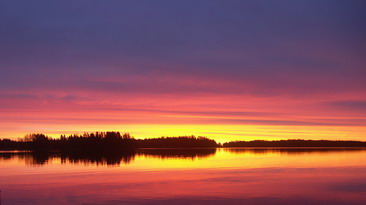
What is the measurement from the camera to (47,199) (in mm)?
31312

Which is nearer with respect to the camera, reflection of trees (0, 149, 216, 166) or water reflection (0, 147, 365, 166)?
reflection of trees (0, 149, 216, 166)

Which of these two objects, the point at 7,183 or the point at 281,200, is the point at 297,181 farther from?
the point at 7,183

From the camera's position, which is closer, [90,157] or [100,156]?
[90,157]

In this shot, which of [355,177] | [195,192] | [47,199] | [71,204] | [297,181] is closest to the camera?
[71,204]

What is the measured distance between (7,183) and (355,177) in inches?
1451

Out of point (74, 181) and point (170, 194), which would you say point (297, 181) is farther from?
point (74, 181)

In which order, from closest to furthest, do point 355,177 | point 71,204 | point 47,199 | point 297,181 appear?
point 71,204 < point 47,199 < point 297,181 < point 355,177

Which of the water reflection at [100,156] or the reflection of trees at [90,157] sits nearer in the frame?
the reflection of trees at [90,157]

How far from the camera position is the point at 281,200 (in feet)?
99.5

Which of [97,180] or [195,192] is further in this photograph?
[97,180]

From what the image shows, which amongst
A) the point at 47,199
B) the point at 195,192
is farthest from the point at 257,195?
the point at 47,199

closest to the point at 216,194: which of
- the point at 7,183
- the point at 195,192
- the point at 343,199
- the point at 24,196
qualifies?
the point at 195,192

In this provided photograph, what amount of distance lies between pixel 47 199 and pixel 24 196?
9.11 ft

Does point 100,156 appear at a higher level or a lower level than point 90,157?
lower
